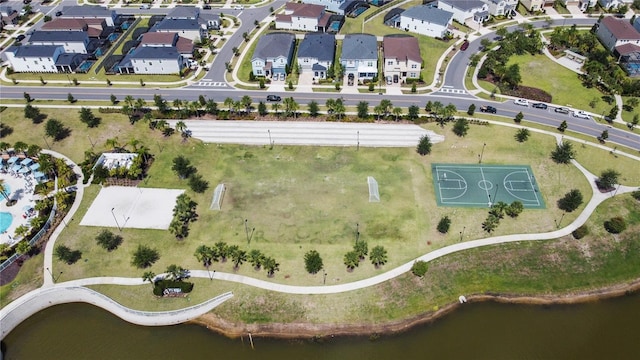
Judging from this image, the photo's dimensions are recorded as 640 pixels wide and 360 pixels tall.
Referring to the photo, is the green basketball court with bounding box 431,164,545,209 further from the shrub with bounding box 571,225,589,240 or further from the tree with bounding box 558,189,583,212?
the shrub with bounding box 571,225,589,240

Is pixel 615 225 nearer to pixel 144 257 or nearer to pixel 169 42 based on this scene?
pixel 144 257

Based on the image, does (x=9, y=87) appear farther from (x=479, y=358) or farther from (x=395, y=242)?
(x=479, y=358)

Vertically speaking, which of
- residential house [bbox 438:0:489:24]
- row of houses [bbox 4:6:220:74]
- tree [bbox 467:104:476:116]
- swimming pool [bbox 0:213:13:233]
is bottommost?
swimming pool [bbox 0:213:13:233]

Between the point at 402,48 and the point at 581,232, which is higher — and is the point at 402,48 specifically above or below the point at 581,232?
above

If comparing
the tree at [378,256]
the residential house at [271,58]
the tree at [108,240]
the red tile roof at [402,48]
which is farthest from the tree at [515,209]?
the tree at [108,240]

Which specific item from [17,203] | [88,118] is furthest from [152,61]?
[17,203]

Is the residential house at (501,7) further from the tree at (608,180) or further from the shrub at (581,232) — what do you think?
the shrub at (581,232)

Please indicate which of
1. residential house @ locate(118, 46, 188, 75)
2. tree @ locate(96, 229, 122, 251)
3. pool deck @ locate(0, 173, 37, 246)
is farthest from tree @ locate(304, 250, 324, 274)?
residential house @ locate(118, 46, 188, 75)
